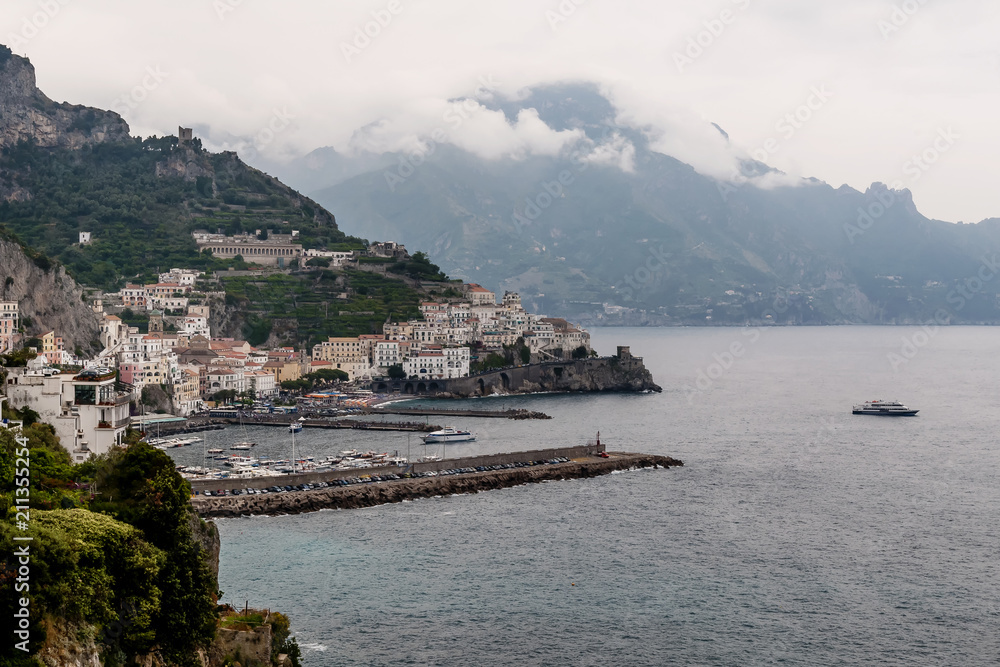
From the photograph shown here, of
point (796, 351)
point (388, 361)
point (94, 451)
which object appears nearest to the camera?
point (94, 451)

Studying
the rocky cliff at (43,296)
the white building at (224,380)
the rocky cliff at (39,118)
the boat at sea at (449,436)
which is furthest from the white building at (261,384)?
the rocky cliff at (39,118)

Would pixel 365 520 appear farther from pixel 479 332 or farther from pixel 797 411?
pixel 479 332

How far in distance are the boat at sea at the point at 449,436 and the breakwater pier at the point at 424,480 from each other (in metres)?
8.84

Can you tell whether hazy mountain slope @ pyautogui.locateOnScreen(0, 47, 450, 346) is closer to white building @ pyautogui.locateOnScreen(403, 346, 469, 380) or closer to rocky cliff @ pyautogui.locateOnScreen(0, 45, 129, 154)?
A: rocky cliff @ pyautogui.locateOnScreen(0, 45, 129, 154)

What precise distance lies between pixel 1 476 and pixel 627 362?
83.9 m

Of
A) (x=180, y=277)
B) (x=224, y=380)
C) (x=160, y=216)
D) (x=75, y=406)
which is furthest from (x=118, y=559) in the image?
(x=160, y=216)

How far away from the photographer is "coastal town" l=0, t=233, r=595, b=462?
7475 centimetres

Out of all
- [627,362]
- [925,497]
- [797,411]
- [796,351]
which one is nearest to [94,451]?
[925,497]

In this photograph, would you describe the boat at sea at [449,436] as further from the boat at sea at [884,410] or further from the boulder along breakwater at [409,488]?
the boat at sea at [884,410]

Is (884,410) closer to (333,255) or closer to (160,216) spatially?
(333,255)

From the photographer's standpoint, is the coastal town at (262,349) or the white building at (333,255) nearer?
the coastal town at (262,349)

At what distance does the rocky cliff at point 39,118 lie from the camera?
12131 cm

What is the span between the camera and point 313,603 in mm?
31406

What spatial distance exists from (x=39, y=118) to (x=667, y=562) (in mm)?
109842
